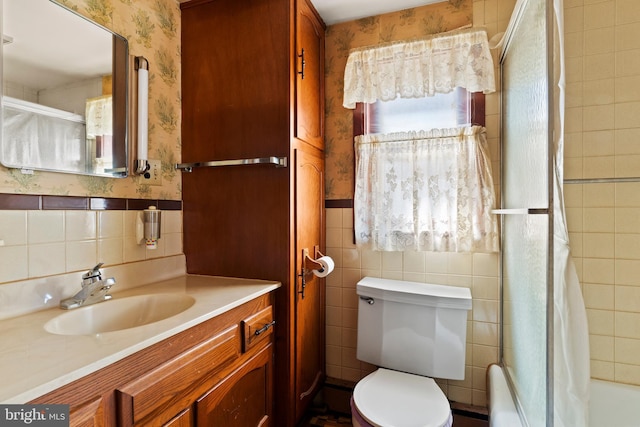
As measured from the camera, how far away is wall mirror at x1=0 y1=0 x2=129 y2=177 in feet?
3.19

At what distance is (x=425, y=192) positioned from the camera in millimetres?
1636

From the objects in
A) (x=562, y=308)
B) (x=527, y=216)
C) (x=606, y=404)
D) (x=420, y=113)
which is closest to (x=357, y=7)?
(x=420, y=113)

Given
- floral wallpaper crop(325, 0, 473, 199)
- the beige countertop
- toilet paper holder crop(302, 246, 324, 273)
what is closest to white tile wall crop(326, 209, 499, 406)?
floral wallpaper crop(325, 0, 473, 199)

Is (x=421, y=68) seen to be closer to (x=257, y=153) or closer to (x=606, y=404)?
(x=257, y=153)

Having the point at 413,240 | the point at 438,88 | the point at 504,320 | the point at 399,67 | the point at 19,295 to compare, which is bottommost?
the point at 504,320

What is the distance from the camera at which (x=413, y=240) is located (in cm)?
167

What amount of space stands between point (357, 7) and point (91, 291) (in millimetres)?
1870

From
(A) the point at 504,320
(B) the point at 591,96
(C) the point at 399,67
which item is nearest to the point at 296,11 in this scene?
(C) the point at 399,67

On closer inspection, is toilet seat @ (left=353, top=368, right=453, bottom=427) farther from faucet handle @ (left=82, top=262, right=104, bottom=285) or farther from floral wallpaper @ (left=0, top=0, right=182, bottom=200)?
floral wallpaper @ (left=0, top=0, right=182, bottom=200)

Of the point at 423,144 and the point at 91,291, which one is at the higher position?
the point at 423,144

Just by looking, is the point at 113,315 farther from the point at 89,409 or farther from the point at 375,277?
the point at 375,277

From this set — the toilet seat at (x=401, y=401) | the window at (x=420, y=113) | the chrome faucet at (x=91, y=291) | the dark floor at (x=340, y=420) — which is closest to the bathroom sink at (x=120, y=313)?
the chrome faucet at (x=91, y=291)

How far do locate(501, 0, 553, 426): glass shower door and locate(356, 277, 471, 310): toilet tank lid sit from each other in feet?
0.72

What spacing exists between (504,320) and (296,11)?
183 centimetres
